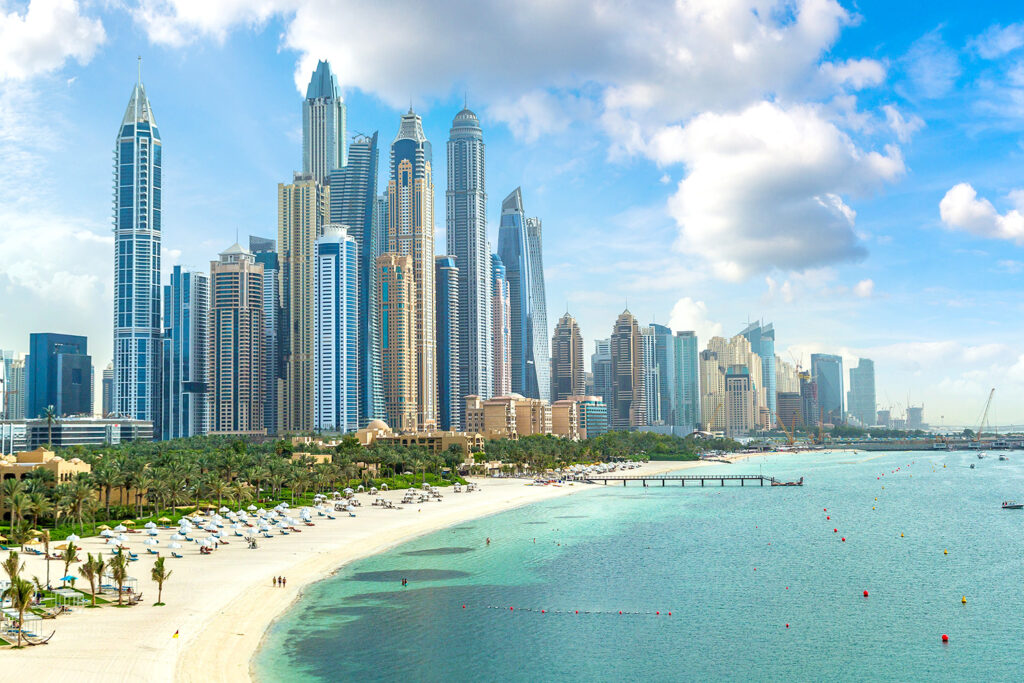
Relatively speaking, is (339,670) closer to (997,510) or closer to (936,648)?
(936,648)

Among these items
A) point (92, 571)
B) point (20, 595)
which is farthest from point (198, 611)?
point (20, 595)

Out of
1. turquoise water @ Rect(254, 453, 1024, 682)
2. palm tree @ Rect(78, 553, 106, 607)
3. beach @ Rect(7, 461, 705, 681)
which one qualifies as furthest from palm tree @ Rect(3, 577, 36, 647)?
turquoise water @ Rect(254, 453, 1024, 682)

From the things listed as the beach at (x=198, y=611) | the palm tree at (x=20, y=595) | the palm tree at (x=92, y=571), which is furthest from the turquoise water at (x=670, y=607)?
the palm tree at (x=20, y=595)

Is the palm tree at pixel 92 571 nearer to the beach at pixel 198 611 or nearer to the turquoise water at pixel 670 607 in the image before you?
the beach at pixel 198 611

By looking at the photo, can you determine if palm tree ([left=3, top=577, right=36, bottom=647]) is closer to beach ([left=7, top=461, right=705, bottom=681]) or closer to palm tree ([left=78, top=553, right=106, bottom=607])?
beach ([left=7, top=461, right=705, bottom=681])

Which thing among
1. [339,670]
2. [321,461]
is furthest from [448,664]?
[321,461]
